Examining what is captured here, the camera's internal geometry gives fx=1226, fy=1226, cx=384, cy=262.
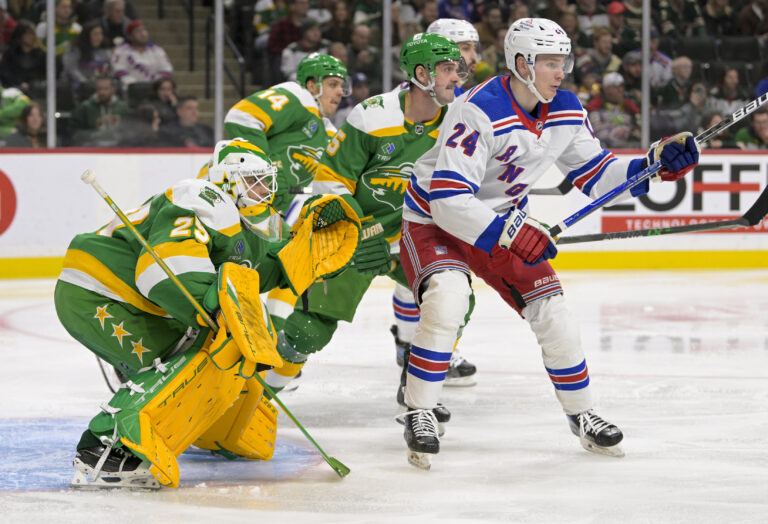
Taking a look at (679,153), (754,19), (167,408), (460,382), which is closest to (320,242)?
(167,408)

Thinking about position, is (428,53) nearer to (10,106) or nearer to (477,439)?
(477,439)

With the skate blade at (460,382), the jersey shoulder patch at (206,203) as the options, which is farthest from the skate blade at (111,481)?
the skate blade at (460,382)

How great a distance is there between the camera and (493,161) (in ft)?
10.7

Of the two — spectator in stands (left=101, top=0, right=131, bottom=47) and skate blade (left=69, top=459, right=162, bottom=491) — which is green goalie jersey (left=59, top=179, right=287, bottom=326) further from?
spectator in stands (left=101, top=0, right=131, bottom=47)

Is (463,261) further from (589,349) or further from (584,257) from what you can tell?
(584,257)

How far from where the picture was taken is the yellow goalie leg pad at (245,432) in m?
3.18

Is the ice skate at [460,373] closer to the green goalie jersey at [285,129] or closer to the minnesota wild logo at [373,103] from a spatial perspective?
the minnesota wild logo at [373,103]

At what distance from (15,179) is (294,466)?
176 inches

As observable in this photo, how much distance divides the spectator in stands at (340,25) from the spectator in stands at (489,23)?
916mm

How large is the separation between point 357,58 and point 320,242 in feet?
14.8

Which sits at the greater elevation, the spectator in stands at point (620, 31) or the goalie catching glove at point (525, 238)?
the spectator in stands at point (620, 31)

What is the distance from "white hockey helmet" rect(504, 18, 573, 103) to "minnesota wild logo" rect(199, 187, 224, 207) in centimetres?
88

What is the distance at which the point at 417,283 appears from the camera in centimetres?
333

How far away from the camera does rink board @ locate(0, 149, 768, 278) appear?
7129mm
